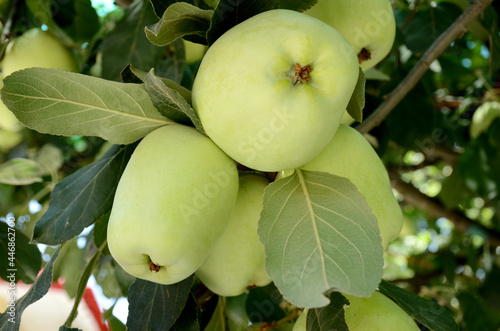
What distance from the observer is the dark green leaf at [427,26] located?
1765mm

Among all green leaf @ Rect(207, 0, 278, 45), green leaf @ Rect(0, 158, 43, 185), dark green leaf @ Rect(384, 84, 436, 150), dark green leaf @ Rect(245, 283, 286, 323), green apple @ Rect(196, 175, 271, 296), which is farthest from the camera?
dark green leaf @ Rect(384, 84, 436, 150)

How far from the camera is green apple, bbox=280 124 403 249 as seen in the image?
910 mm

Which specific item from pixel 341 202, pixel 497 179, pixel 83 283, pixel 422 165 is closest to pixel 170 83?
pixel 341 202

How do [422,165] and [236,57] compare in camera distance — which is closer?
[236,57]

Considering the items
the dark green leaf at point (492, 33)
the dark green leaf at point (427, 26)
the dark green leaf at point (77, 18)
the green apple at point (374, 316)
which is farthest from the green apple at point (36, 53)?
the dark green leaf at point (492, 33)

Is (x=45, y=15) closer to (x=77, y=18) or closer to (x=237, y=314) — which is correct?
(x=77, y=18)

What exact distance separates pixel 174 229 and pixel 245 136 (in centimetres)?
18

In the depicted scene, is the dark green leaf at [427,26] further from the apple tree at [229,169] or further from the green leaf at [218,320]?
the green leaf at [218,320]

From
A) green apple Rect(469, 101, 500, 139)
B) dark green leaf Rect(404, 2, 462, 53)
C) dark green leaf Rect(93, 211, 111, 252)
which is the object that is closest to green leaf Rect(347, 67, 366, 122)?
dark green leaf Rect(93, 211, 111, 252)

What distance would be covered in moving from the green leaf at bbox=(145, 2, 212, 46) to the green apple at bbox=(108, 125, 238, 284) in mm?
167

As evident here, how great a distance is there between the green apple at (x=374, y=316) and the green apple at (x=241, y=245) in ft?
0.53

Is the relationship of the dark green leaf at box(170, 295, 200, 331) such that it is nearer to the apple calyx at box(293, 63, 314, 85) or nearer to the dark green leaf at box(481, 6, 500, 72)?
the apple calyx at box(293, 63, 314, 85)

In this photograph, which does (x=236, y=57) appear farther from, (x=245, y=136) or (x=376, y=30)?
(x=376, y=30)

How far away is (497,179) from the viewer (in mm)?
2432
